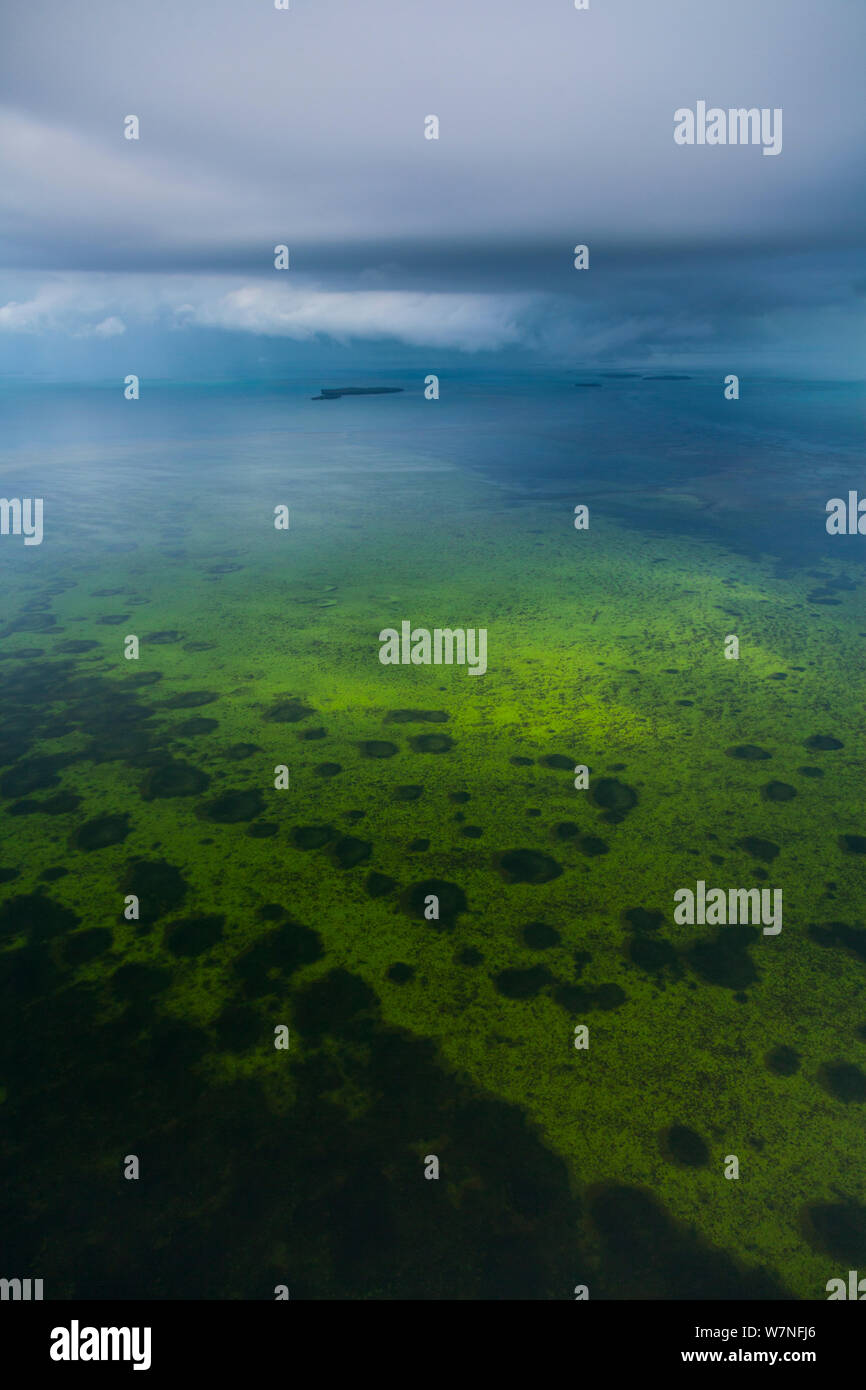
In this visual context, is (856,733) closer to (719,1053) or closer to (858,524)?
(719,1053)

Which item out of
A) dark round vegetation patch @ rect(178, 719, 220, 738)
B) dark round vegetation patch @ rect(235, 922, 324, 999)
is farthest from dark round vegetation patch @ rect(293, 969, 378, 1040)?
dark round vegetation patch @ rect(178, 719, 220, 738)

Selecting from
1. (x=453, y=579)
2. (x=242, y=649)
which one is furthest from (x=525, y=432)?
(x=242, y=649)

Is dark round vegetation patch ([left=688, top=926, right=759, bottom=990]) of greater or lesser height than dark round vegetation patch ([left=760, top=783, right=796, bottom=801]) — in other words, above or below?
below

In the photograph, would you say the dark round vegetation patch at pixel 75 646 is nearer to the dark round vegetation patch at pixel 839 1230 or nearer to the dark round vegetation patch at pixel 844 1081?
the dark round vegetation patch at pixel 844 1081

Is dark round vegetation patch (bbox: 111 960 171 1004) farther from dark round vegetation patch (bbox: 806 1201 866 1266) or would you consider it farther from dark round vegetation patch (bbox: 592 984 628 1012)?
dark round vegetation patch (bbox: 806 1201 866 1266)

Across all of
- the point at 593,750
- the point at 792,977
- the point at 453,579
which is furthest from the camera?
the point at 453,579

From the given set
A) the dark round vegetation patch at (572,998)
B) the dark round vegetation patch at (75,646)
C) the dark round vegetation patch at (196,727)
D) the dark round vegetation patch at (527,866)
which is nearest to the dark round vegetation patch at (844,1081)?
the dark round vegetation patch at (572,998)
